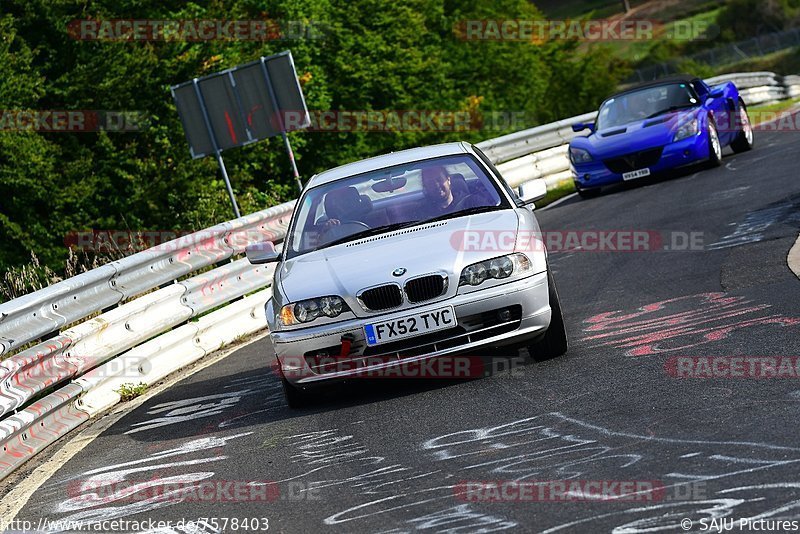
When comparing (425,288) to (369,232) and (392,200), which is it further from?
(392,200)

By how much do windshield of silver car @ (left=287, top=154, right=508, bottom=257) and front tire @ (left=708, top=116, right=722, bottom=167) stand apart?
993 cm

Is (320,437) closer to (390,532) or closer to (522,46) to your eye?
(390,532)

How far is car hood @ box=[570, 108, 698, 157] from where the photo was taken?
17.6 m

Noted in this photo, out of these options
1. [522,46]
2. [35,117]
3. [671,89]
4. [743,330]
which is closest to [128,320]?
[743,330]

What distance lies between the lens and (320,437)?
278 inches

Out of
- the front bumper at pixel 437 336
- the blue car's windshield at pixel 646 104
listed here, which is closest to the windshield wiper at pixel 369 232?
the front bumper at pixel 437 336

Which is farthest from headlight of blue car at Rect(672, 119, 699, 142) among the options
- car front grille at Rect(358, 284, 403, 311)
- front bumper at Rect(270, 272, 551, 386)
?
car front grille at Rect(358, 284, 403, 311)

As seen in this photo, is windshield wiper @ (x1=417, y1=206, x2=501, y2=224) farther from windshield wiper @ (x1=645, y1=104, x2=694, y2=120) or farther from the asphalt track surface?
windshield wiper @ (x1=645, y1=104, x2=694, y2=120)

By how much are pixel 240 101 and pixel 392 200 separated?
1036cm

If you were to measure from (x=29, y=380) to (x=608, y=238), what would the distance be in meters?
7.07

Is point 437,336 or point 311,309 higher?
point 311,309

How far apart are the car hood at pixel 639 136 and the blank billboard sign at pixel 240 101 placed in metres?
4.30

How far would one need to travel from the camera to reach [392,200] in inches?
339

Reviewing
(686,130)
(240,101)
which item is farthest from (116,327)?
(686,130)
